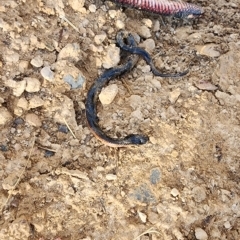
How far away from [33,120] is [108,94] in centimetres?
60

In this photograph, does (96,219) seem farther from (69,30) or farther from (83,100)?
(69,30)

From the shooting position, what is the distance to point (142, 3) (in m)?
4.03

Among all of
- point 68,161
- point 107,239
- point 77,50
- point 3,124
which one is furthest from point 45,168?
point 77,50

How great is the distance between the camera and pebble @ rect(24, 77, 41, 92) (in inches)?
130

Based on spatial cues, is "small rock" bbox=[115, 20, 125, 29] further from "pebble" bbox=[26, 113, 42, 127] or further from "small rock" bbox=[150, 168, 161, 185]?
"small rock" bbox=[150, 168, 161, 185]

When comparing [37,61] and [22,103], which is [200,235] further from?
[37,61]

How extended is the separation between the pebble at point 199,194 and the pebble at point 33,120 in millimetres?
1200

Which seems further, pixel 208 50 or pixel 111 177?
pixel 208 50

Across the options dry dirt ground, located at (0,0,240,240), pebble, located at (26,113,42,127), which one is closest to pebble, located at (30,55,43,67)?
dry dirt ground, located at (0,0,240,240)

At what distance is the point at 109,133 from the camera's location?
3.38 metres

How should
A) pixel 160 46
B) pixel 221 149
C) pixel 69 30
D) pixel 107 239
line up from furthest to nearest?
pixel 160 46 → pixel 69 30 → pixel 221 149 → pixel 107 239

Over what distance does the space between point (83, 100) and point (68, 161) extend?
0.53m

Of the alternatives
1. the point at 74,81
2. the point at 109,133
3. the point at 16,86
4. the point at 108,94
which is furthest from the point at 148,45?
the point at 16,86

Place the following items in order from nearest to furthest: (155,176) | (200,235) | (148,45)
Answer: (200,235) < (155,176) < (148,45)
